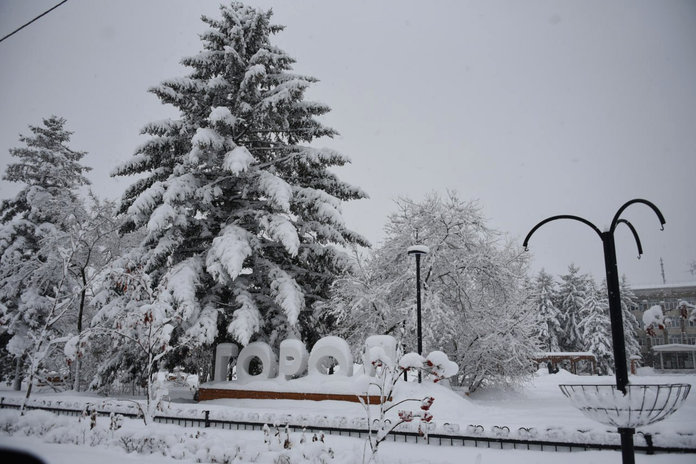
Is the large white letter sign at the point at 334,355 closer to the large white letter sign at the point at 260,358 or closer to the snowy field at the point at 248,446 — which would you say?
the large white letter sign at the point at 260,358

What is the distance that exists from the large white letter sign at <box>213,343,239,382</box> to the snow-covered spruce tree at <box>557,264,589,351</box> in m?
46.0

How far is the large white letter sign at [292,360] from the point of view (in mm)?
15039

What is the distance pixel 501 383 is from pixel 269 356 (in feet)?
35.7

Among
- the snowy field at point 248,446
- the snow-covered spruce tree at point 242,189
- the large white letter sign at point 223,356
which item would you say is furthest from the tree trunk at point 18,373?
the snowy field at point 248,446

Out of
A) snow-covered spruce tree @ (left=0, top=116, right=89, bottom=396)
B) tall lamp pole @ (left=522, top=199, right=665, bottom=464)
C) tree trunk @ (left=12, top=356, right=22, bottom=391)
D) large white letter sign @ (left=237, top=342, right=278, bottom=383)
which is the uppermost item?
snow-covered spruce tree @ (left=0, top=116, right=89, bottom=396)

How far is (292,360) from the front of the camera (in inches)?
608

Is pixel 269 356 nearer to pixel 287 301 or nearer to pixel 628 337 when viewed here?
pixel 287 301

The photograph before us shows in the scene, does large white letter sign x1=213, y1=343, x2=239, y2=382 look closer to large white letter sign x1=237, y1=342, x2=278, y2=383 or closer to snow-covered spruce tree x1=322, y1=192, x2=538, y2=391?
large white letter sign x1=237, y1=342, x2=278, y2=383

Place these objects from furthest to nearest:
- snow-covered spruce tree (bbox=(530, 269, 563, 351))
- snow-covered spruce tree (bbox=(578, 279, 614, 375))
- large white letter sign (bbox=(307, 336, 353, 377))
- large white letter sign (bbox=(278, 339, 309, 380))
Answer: snow-covered spruce tree (bbox=(530, 269, 563, 351)) < snow-covered spruce tree (bbox=(578, 279, 614, 375)) < large white letter sign (bbox=(278, 339, 309, 380)) < large white letter sign (bbox=(307, 336, 353, 377))

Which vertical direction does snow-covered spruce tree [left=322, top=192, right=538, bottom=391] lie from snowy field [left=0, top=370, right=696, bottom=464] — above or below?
above

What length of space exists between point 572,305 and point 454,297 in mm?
41587

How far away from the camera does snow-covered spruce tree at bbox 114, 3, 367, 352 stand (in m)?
15.7

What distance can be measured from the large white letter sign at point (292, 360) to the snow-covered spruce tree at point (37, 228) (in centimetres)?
1180

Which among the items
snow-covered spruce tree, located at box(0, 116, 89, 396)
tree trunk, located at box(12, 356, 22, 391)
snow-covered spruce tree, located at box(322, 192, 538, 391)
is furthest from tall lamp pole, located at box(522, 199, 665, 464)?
tree trunk, located at box(12, 356, 22, 391)
